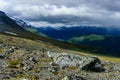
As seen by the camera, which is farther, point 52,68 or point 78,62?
point 78,62

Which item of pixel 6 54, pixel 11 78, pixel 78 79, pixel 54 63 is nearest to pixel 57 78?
pixel 78 79

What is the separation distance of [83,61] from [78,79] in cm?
1409

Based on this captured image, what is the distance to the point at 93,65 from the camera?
4734cm

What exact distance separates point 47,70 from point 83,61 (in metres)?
7.64

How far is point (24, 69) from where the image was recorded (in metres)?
39.0

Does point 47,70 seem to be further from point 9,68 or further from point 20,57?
point 20,57

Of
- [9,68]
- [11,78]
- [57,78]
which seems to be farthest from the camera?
[9,68]

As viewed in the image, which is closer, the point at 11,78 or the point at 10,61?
the point at 11,78

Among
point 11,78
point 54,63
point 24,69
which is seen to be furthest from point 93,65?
point 11,78

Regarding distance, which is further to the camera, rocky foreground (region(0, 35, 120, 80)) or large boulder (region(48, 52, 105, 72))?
large boulder (region(48, 52, 105, 72))

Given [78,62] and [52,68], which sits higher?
[78,62]

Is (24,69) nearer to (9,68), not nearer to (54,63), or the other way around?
(9,68)

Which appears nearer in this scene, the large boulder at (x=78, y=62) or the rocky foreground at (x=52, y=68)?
the rocky foreground at (x=52, y=68)

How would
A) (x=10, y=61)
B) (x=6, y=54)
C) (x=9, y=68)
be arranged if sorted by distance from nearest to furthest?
1. (x=9, y=68)
2. (x=10, y=61)
3. (x=6, y=54)
